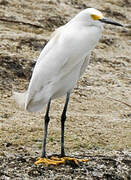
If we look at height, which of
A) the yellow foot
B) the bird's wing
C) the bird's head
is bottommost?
the yellow foot

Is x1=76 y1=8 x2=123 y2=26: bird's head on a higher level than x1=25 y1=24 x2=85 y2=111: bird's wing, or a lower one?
higher

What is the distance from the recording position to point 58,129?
5348 millimetres

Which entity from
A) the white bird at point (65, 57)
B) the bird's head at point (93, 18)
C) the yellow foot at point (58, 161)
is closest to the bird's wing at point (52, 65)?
the white bird at point (65, 57)

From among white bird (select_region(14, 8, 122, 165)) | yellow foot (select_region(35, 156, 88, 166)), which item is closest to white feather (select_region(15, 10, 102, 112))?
white bird (select_region(14, 8, 122, 165))

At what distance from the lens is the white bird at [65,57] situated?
3328mm

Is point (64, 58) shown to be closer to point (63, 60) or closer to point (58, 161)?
point (63, 60)

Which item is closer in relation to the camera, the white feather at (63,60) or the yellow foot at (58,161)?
the white feather at (63,60)

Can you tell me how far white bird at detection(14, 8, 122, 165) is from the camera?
3.33 metres

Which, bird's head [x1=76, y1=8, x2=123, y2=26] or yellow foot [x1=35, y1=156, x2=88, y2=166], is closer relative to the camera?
bird's head [x1=76, y1=8, x2=123, y2=26]

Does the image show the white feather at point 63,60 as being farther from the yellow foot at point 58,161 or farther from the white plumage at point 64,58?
the yellow foot at point 58,161

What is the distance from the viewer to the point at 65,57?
3410 millimetres

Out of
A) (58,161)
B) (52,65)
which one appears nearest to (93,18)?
(52,65)

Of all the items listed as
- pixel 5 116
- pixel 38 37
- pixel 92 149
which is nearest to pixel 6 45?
pixel 38 37

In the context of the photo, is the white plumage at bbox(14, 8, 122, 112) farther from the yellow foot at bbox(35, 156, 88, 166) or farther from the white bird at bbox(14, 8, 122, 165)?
the yellow foot at bbox(35, 156, 88, 166)
